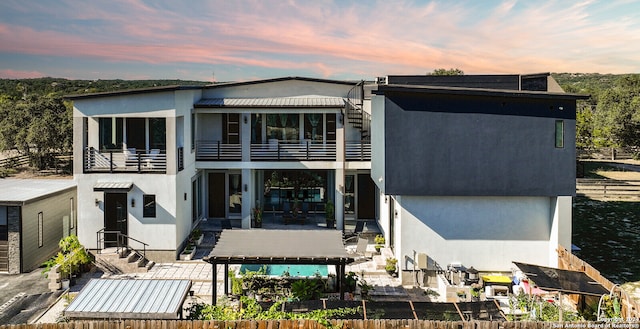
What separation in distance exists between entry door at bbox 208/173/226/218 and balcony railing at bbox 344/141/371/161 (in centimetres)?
650

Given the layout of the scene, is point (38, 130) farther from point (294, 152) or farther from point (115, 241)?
point (294, 152)

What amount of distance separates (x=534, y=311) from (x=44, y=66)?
396ft

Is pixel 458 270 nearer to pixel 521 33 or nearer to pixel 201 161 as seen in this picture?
pixel 201 161

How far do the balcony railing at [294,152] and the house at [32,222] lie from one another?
806 centimetres

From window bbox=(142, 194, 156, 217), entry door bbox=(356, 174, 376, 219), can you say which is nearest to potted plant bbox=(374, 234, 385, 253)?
entry door bbox=(356, 174, 376, 219)

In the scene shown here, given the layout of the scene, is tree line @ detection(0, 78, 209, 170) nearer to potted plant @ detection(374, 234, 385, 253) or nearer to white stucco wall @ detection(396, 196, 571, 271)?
potted plant @ detection(374, 234, 385, 253)

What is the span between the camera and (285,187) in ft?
82.6

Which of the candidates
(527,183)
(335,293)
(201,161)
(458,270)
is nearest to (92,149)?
(201,161)

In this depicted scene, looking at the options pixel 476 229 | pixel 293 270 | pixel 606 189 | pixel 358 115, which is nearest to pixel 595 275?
pixel 476 229

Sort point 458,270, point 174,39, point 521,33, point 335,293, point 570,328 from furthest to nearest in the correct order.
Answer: point 174,39, point 521,33, point 458,270, point 335,293, point 570,328

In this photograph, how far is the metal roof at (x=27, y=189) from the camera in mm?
17169

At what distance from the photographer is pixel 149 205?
1881 centimetres

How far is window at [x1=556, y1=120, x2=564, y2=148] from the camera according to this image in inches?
631

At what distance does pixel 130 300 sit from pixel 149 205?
899cm
